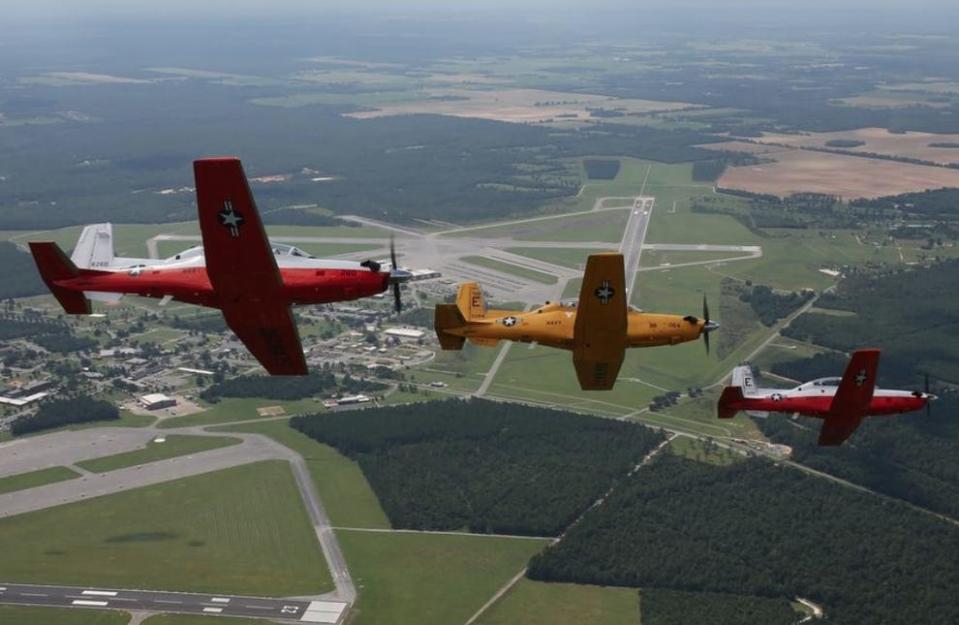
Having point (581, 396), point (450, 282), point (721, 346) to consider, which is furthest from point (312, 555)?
point (450, 282)

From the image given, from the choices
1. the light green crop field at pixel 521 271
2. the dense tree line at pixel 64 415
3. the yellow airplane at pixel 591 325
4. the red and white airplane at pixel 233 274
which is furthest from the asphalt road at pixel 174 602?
the light green crop field at pixel 521 271

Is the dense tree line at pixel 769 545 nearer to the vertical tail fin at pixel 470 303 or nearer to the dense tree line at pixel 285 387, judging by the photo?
the dense tree line at pixel 285 387

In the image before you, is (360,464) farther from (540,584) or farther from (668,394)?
(668,394)

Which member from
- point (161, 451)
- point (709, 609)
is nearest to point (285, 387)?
point (161, 451)

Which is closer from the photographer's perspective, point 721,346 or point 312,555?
point 312,555

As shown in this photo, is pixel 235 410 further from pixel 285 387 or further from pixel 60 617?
pixel 60 617

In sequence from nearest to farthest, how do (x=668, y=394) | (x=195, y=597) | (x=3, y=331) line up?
(x=195, y=597) < (x=668, y=394) < (x=3, y=331)

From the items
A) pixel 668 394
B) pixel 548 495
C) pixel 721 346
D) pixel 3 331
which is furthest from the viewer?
pixel 3 331
